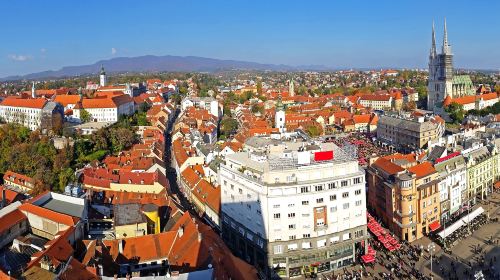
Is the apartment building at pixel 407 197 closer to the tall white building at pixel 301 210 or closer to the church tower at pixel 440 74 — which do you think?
the tall white building at pixel 301 210

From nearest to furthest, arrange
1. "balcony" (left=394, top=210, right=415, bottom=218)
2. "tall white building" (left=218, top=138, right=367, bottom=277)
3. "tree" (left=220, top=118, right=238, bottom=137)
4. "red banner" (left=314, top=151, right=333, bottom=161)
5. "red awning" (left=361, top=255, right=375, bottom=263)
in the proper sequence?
"tall white building" (left=218, top=138, right=367, bottom=277), "red banner" (left=314, top=151, right=333, bottom=161), "red awning" (left=361, top=255, right=375, bottom=263), "balcony" (left=394, top=210, right=415, bottom=218), "tree" (left=220, top=118, right=238, bottom=137)

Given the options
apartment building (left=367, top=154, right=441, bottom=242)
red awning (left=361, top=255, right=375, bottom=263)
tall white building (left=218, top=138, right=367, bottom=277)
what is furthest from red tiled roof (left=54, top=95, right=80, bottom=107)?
red awning (left=361, top=255, right=375, bottom=263)

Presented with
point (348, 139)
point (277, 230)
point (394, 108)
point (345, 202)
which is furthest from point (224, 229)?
point (394, 108)

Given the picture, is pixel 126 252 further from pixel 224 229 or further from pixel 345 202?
pixel 345 202

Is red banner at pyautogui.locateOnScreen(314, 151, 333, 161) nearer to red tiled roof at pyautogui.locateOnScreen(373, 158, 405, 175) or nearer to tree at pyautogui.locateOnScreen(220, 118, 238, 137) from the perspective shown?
red tiled roof at pyautogui.locateOnScreen(373, 158, 405, 175)

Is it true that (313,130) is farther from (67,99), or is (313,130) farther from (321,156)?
(321,156)

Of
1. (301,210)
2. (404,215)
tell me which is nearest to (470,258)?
(404,215)

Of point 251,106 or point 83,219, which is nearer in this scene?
point 83,219
